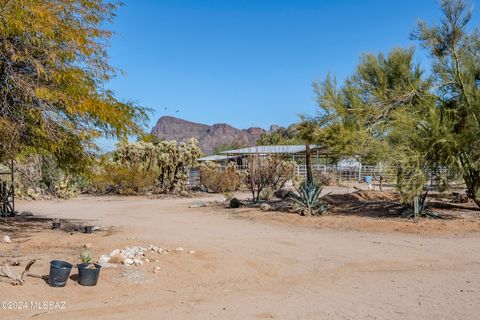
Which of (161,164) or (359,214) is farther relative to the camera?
(161,164)

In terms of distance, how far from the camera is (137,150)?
2886 cm

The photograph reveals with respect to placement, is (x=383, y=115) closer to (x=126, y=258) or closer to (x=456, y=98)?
(x=456, y=98)

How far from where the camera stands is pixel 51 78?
9.24 meters

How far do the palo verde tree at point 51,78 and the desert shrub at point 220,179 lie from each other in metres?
18.9

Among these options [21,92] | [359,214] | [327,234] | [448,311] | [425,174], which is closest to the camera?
[448,311]

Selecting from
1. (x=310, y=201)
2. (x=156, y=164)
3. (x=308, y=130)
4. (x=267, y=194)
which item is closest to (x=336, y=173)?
(x=156, y=164)

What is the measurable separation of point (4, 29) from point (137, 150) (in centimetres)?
2074

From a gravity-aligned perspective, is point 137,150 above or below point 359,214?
above

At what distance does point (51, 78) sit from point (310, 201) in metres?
9.11

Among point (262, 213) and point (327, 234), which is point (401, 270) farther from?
point (262, 213)

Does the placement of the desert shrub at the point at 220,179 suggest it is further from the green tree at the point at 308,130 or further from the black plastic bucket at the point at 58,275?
the black plastic bucket at the point at 58,275

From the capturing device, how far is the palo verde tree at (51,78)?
8695 millimetres

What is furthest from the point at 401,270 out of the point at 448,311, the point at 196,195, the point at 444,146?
the point at 196,195

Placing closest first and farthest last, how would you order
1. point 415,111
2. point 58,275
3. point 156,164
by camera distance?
1. point 58,275
2. point 415,111
3. point 156,164
